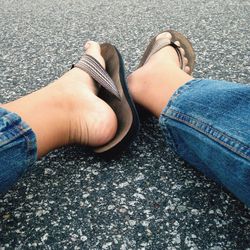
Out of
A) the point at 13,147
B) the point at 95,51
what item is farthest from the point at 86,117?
the point at 95,51

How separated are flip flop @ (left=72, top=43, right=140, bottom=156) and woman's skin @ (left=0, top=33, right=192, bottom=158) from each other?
0.07 feet

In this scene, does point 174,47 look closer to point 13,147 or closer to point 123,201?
point 123,201

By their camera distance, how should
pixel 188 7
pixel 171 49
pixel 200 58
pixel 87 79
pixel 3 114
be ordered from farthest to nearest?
pixel 188 7
pixel 200 58
pixel 171 49
pixel 87 79
pixel 3 114

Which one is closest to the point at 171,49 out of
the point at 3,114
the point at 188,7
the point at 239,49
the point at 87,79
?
the point at 87,79

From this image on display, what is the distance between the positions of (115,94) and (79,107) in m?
0.13

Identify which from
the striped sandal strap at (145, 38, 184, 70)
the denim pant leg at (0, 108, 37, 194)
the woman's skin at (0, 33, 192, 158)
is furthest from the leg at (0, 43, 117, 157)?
the striped sandal strap at (145, 38, 184, 70)

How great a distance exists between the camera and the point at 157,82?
942 mm

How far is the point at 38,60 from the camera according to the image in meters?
1.56

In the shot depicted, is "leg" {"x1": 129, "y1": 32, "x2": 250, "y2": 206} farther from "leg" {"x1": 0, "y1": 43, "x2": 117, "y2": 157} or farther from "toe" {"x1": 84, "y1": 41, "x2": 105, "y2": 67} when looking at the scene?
"toe" {"x1": 84, "y1": 41, "x2": 105, "y2": 67}

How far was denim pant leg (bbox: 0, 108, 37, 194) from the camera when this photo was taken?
0.65 m

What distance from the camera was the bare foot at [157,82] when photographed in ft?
2.94

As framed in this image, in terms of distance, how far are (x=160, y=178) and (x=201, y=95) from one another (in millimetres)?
233

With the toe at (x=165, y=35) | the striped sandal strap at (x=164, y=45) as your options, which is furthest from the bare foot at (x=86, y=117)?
the toe at (x=165, y=35)

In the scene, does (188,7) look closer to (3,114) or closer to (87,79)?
(87,79)
